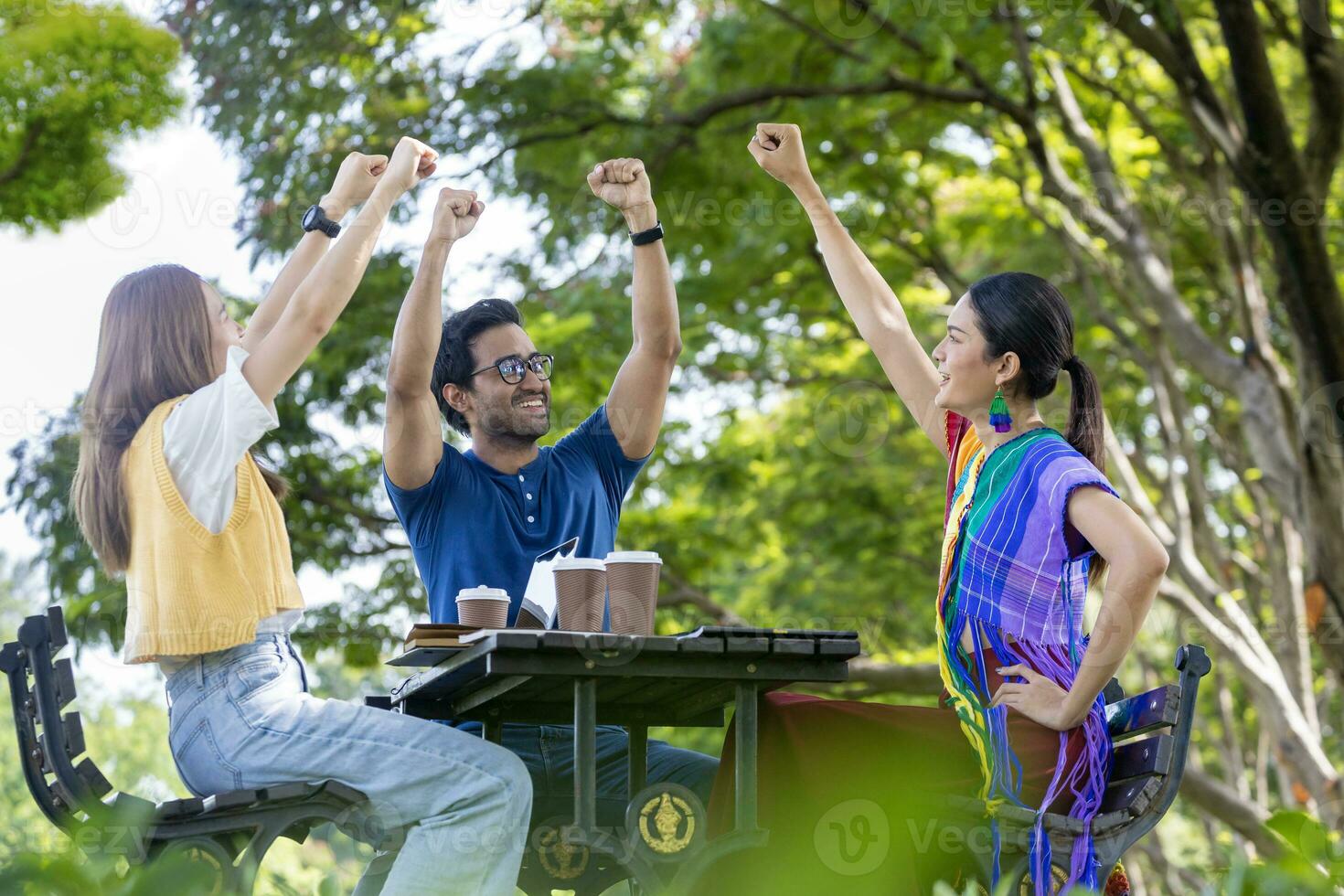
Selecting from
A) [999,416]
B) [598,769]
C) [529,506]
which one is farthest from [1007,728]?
[529,506]

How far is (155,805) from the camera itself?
2.62m

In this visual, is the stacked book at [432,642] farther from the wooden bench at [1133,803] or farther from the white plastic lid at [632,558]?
the wooden bench at [1133,803]

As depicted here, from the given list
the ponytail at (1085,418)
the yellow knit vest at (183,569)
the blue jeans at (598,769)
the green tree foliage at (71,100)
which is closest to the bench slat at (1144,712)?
the ponytail at (1085,418)

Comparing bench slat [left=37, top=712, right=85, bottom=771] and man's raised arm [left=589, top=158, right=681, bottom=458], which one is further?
man's raised arm [left=589, top=158, right=681, bottom=458]

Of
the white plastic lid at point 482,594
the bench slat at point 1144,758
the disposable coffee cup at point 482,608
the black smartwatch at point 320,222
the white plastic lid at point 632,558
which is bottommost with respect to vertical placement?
the bench slat at point 1144,758

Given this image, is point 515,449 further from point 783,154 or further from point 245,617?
point 245,617

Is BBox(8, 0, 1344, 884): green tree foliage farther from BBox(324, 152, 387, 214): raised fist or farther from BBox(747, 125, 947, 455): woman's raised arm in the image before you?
BBox(324, 152, 387, 214): raised fist

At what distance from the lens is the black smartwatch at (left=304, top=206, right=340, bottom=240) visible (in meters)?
3.58

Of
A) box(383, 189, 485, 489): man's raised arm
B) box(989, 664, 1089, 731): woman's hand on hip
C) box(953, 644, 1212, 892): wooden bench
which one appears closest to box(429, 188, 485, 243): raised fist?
box(383, 189, 485, 489): man's raised arm

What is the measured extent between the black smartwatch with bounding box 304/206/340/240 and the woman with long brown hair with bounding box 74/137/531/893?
1.99ft

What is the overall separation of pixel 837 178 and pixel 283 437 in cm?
Result: 394

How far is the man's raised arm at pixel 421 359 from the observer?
3.51m

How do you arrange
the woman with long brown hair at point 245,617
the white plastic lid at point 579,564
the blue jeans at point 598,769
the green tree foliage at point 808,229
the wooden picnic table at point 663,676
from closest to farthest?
1. the wooden picnic table at point 663,676
2. the woman with long brown hair at point 245,617
3. the white plastic lid at point 579,564
4. the blue jeans at point 598,769
5. the green tree foliage at point 808,229

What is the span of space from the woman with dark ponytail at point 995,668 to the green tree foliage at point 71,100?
→ 22.4 feet
